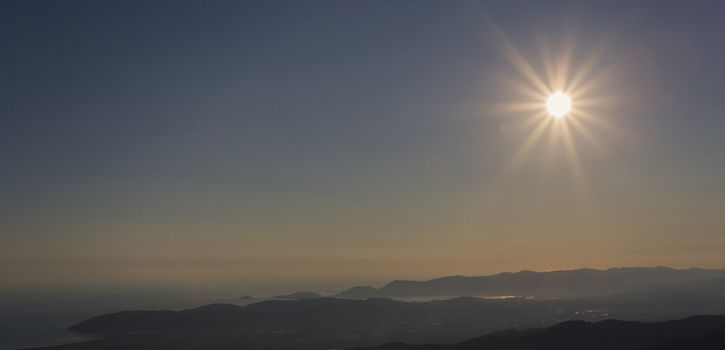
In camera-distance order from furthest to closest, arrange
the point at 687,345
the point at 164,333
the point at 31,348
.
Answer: the point at 164,333
the point at 31,348
the point at 687,345

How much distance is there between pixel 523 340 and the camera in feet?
354

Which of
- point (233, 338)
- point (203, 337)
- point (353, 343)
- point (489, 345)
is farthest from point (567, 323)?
point (203, 337)

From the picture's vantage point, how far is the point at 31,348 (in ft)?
577

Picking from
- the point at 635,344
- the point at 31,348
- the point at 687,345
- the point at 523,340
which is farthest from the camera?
the point at 31,348

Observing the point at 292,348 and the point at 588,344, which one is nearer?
the point at 588,344

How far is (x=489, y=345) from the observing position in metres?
108

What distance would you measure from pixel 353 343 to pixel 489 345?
64940 mm

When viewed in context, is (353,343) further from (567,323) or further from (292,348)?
(567,323)

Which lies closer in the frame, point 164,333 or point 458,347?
point 458,347

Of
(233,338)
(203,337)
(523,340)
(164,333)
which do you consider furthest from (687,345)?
(164,333)

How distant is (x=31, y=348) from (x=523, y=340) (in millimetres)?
157496

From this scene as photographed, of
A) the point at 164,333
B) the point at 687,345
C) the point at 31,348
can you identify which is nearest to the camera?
the point at 687,345

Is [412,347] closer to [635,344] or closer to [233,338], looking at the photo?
[635,344]

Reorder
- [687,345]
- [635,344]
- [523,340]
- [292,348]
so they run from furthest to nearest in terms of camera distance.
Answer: [292,348] < [523,340] < [635,344] < [687,345]
